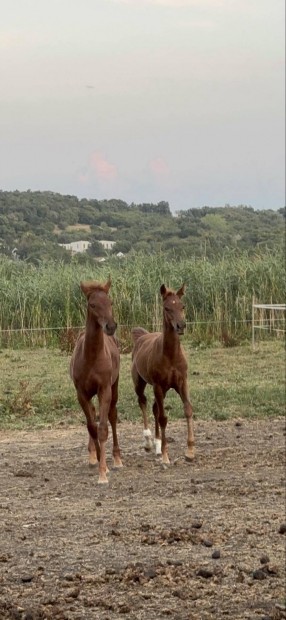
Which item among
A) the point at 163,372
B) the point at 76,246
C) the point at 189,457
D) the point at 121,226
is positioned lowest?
the point at 189,457

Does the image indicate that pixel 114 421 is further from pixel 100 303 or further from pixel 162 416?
pixel 100 303

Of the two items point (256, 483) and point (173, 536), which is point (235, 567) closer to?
point (173, 536)

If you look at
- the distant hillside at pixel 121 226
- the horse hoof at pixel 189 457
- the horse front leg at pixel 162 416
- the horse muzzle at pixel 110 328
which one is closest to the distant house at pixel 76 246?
the distant hillside at pixel 121 226

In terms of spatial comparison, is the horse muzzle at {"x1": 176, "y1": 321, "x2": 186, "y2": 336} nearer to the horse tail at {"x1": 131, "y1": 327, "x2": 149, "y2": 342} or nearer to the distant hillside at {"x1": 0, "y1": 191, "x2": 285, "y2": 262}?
the distant hillside at {"x1": 0, "y1": 191, "x2": 285, "y2": 262}

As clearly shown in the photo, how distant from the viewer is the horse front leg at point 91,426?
7.10 m

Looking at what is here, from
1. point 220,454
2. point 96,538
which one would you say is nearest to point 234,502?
point 96,538

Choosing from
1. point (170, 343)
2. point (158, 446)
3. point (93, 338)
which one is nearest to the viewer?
point (93, 338)

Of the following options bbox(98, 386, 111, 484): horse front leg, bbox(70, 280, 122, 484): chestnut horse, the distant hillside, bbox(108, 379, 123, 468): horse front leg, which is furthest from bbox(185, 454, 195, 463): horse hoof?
the distant hillside

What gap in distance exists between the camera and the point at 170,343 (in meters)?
8.02

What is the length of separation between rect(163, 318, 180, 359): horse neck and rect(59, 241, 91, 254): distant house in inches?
105

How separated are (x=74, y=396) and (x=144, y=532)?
519cm

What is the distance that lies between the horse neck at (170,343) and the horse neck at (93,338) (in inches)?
40.4

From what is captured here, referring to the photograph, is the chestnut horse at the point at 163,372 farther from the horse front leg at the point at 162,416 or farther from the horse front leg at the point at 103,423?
the horse front leg at the point at 103,423

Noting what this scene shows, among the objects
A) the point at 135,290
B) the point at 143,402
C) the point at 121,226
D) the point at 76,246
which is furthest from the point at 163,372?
the point at 76,246
